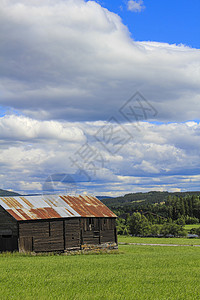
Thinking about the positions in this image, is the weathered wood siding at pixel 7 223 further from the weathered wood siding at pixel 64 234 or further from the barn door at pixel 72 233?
the barn door at pixel 72 233

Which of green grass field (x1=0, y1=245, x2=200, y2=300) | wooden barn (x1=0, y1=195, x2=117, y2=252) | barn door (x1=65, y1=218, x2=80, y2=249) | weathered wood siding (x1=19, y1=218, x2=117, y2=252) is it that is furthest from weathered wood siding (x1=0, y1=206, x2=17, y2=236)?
green grass field (x1=0, y1=245, x2=200, y2=300)

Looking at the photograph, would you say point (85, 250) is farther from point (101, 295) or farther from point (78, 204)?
point (101, 295)

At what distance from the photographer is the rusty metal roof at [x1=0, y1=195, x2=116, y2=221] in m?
38.8

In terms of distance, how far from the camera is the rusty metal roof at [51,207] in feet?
127

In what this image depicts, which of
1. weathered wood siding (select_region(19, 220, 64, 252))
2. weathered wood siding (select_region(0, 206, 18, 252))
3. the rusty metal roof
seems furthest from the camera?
the rusty metal roof

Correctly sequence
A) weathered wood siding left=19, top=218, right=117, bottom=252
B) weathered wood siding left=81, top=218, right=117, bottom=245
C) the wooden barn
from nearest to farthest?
1. the wooden barn
2. weathered wood siding left=19, top=218, right=117, bottom=252
3. weathered wood siding left=81, top=218, right=117, bottom=245

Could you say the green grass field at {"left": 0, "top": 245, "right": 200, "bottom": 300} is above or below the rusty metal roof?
below

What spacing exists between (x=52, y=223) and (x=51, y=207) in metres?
2.56

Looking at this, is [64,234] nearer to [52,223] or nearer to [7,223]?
[52,223]

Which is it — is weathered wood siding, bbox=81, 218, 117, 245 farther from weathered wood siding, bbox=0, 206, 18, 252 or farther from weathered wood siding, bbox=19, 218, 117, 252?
weathered wood siding, bbox=0, 206, 18, 252

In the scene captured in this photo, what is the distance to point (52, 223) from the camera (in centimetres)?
3994

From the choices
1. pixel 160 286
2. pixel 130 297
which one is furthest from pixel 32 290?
pixel 160 286

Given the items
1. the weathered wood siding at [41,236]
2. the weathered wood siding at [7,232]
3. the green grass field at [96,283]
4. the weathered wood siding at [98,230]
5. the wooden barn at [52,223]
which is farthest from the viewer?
the weathered wood siding at [98,230]

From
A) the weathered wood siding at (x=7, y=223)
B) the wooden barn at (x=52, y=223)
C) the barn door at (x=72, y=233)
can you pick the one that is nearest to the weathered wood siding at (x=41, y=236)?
the wooden barn at (x=52, y=223)
